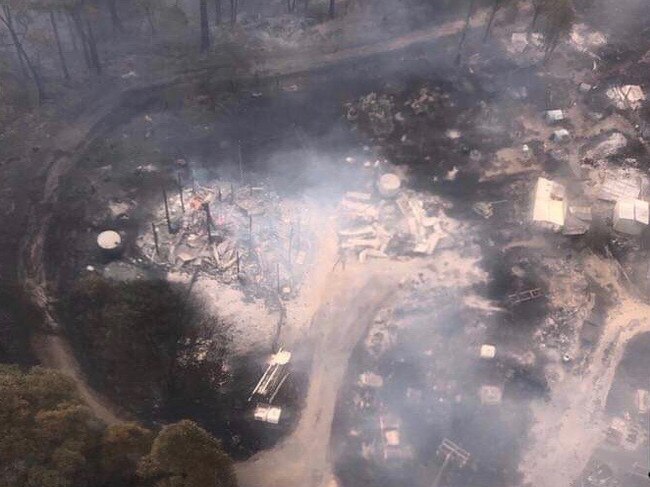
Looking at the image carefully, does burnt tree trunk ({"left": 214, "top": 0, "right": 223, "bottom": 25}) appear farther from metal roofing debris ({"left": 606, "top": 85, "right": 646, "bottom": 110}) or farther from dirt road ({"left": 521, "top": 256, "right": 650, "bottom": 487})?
dirt road ({"left": 521, "top": 256, "right": 650, "bottom": 487})

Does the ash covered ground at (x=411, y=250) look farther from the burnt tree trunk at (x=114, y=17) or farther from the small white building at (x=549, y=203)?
the burnt tree trunk at (x=114, y=17)

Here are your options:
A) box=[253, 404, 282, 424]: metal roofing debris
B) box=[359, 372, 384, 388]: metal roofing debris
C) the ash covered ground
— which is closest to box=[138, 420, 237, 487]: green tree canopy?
the ash covered ground

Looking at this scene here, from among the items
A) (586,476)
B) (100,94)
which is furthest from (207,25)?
(586,476)

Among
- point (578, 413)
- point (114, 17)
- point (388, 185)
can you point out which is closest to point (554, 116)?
point (388, 185)

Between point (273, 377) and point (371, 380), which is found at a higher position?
point (371, 380)

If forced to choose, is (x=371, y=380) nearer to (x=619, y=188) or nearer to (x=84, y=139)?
(x=619, y=188)
